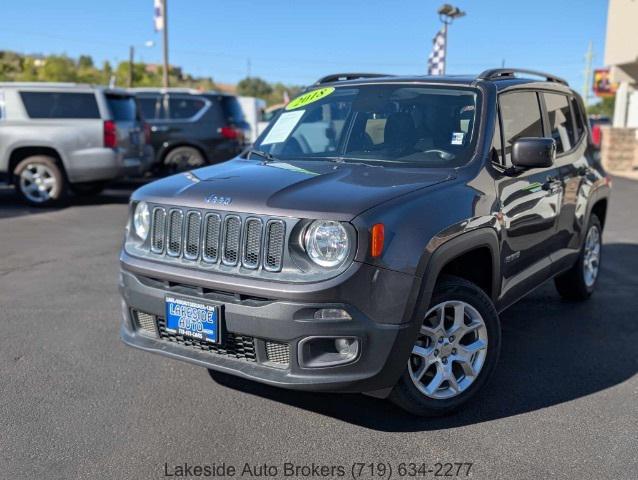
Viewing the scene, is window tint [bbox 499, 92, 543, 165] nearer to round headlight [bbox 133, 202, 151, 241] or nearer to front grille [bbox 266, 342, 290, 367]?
front grille [bbox 266, 342, 290, 367]

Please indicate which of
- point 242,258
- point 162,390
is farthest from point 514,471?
point 162,390

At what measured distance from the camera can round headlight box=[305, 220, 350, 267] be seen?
9.95ft

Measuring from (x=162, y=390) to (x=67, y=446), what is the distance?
2.44ft

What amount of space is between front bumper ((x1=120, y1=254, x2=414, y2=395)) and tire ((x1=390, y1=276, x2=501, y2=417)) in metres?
0.26

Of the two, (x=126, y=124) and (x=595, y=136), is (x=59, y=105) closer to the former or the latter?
(x=126, y=124)

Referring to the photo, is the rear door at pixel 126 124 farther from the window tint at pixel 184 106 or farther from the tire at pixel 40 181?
the window tint at pixel 184 106

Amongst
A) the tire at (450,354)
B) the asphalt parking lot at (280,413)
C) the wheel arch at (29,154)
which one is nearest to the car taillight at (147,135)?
the wheel arch at (29,154)

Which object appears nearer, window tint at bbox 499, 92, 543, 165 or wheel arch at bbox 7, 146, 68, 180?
window tint at bbox 499, 92, 543, 165

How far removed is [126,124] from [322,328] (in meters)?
9.07

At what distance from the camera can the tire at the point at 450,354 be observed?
11.1 feet

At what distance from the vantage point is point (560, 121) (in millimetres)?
5148

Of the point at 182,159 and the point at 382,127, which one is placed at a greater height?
the point at 382,127

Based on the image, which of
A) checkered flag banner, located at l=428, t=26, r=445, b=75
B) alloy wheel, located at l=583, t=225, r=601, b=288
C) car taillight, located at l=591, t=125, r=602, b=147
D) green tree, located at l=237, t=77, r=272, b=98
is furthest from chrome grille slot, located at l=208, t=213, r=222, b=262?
green tree, located at l=237, t=77, r=272, b=98

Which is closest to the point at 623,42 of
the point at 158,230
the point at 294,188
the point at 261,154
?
the point at 261,154
